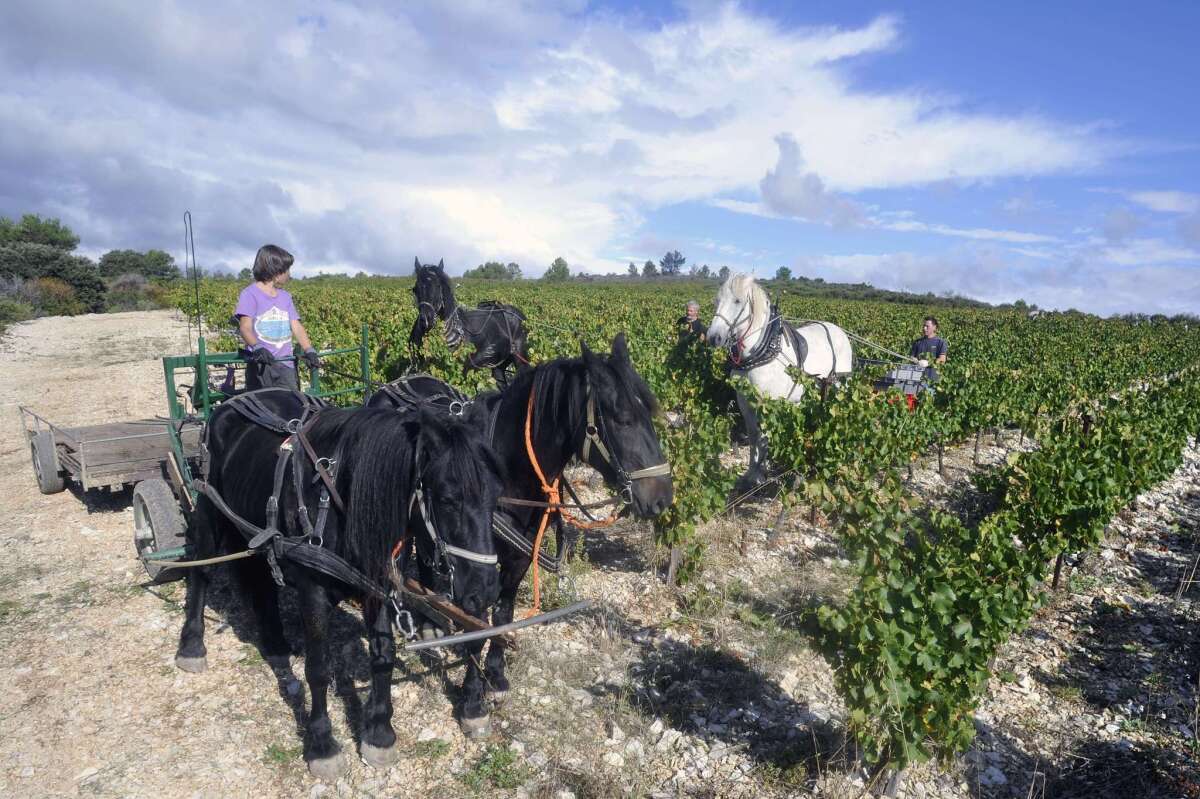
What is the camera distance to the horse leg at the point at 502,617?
396 cm

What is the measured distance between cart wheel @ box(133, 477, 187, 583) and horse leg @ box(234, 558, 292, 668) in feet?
2.31

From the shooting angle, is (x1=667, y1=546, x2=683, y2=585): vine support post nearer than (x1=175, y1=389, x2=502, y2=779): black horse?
No

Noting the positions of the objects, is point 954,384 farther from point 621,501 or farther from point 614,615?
point 621,501

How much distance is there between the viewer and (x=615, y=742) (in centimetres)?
389

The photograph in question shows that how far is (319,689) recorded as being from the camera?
3.52 m

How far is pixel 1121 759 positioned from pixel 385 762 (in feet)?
14.3

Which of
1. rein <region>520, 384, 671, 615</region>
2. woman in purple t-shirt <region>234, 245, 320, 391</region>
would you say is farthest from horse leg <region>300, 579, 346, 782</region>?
woman in purple t-shirt <region>234, 245, 320, 391</region>

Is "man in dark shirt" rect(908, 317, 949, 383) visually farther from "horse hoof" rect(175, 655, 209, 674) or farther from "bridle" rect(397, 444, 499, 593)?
"horse hoof" rect(175, 655, 209, 674)

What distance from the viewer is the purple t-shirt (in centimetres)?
503

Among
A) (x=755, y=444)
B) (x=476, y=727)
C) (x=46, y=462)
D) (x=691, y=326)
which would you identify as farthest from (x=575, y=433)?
(x=691, y=326)

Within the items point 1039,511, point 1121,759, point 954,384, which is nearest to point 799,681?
point 1121,759

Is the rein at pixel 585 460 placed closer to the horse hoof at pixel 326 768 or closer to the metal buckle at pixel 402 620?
the metal buckle at pixel 402 620

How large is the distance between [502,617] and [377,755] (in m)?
1.00

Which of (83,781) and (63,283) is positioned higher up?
(63,283)
